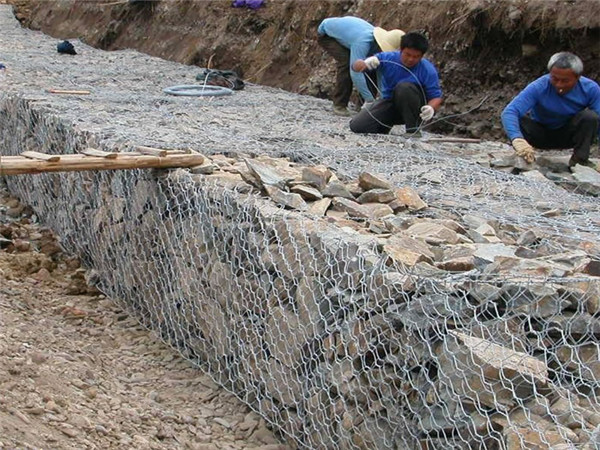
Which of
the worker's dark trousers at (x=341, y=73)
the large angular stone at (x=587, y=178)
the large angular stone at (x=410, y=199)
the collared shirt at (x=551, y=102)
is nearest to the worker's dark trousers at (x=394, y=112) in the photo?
the collared shirt at (x=551, y=102)

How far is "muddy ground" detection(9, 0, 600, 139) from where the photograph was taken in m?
9.73

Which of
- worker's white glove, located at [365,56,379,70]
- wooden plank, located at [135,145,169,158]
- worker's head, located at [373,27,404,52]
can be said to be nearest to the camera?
wooden plank, located at [135,145,169,158]

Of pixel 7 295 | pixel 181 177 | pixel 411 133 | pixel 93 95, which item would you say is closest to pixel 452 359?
pixel 181 177

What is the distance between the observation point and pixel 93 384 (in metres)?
4.76

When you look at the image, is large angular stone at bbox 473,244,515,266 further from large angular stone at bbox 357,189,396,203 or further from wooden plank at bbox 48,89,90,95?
wooden plank at bbox 48,89,90,95

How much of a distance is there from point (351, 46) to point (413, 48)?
1501mm

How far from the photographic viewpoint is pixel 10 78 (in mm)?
10008

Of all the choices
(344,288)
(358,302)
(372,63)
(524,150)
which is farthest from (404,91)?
(358,302)

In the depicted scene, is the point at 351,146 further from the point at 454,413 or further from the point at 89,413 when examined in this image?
the point at 454,413

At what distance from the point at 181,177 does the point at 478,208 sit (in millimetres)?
1750

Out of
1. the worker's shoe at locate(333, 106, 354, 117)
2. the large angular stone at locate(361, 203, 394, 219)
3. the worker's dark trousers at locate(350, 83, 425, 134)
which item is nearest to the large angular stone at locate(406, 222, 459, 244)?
the large angular stone at locate(361, 203, 394, 219)

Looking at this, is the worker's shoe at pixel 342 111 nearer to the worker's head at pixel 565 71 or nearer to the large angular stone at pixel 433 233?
the worker's head at pixel 565 71

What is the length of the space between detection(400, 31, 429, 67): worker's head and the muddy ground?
255 cm

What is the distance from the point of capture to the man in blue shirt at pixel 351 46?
8.84m
